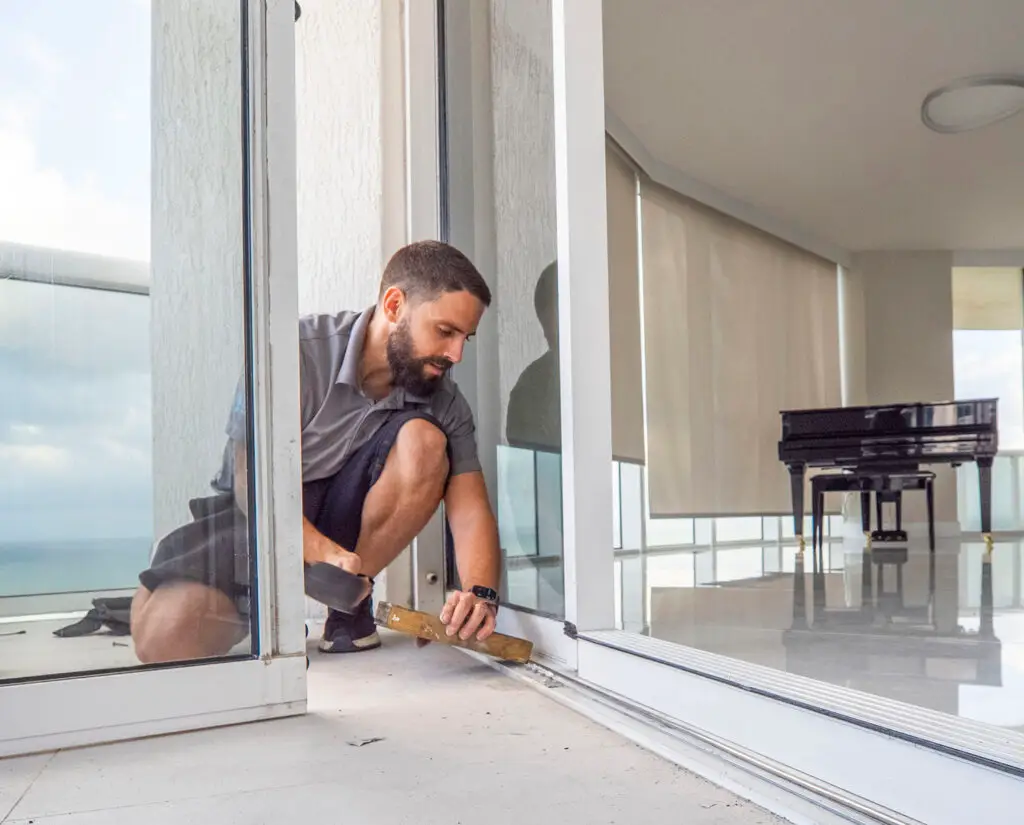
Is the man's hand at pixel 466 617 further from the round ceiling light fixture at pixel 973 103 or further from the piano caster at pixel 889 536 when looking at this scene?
the piano caster at pixel 889 536

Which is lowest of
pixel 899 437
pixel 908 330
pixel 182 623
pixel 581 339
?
pixel 182 623

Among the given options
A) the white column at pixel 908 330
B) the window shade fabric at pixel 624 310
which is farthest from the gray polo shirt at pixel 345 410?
the white column at pixel 908 330

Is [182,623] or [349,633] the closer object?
[182,623]

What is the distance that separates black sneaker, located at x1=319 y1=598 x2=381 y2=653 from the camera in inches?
80.8

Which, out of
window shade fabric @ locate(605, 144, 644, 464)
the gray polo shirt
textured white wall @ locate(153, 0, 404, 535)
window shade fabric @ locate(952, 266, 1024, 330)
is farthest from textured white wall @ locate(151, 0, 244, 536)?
window shade fabric @ locate(952, 266, 1024, 330)

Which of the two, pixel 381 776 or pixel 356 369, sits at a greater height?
pixel 356 369

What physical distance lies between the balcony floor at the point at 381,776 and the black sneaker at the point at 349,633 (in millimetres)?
523

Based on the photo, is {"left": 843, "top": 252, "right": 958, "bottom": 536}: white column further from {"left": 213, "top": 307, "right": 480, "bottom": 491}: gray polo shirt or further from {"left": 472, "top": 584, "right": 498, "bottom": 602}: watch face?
{"left": 472, "top": 584, "right": 498, "bottom": 602}: watch face

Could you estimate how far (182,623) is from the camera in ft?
4.49

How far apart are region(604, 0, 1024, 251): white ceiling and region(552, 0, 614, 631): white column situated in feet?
11.1

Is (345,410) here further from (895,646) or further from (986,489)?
(986,489)

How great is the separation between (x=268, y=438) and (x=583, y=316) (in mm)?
645

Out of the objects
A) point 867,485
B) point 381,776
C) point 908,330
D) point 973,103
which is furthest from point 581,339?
point 908,330

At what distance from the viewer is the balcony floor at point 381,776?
99cm
